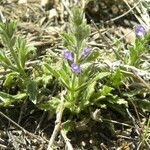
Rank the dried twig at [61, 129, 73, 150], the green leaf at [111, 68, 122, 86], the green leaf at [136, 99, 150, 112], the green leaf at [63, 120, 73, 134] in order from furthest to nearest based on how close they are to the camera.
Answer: the green leaf at [136, 99, 150, 112], the green leaf at [111, 68, 122, 86], the green leaf at [63, 120, 73, 134], the dried twig at [61, 129, 73, 150]

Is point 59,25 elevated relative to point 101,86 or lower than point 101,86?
elevated

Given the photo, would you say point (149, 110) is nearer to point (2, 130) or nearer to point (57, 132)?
point (57, 132)

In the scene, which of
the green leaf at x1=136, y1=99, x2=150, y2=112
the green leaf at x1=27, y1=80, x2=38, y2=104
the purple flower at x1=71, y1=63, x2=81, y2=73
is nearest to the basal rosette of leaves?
the purple flower at x1=71, y1=63, x2=81, y2=73

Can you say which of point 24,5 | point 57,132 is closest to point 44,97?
point 57,132

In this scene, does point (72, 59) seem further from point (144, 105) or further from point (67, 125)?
point (144, 105)

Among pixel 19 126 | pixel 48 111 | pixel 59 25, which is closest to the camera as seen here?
pixel 19 126

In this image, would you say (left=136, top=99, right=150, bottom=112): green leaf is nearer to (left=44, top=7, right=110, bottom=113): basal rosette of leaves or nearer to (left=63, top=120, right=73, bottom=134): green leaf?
(left=44, top=7, right=110, bottom=113): basal rosette of leaves

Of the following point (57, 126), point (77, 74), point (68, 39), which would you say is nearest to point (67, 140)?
point (57, 126)

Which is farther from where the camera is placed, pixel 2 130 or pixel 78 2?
pixel 78 2
